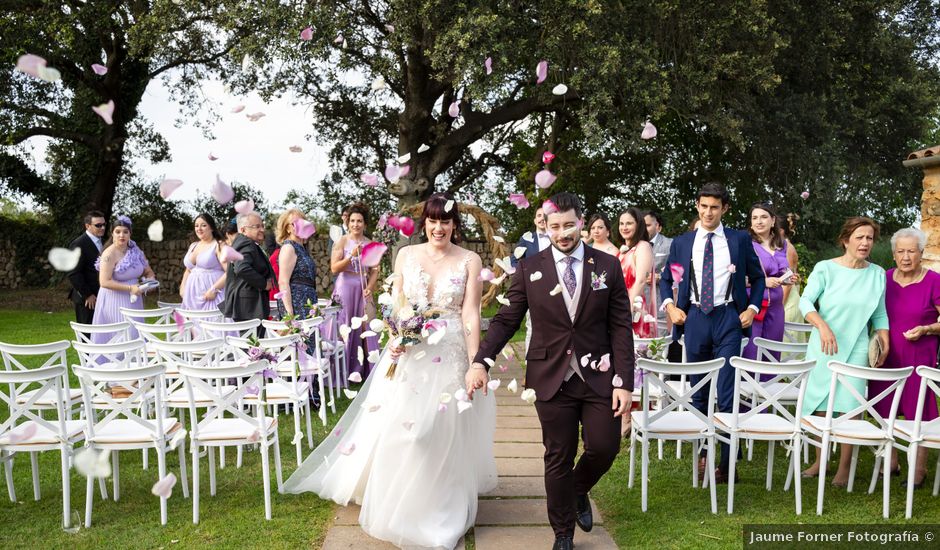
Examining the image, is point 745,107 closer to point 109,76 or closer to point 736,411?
point 736,411

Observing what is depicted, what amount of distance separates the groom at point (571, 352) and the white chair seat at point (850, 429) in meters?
1.61

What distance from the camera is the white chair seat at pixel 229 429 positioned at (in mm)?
4695

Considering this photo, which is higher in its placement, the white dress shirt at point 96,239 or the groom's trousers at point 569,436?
the white dress shirt at point 96,239

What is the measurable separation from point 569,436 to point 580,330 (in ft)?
1.76

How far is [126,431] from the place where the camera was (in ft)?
15.5

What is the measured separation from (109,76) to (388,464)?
17.9 metres

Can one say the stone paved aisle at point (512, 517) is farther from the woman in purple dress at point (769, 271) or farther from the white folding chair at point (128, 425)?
the woman in purple dress at point (769, 271)

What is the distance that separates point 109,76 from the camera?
62.2ft

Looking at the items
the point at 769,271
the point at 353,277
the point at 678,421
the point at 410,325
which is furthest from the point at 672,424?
the point at 353,277

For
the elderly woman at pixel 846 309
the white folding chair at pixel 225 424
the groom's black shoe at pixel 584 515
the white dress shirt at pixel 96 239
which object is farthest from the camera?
the white dress shirt at pixel 96 239

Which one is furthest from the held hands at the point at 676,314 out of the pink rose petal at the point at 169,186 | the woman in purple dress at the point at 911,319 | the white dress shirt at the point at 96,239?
the white dress shirt at the point at 96,239

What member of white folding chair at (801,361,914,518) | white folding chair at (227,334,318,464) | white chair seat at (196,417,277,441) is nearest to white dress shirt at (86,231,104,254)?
white folding chair at (227,334,318,464)

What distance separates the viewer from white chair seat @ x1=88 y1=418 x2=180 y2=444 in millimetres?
4594

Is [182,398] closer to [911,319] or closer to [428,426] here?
[428,426]
